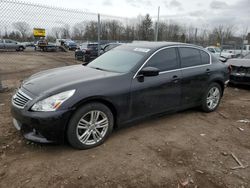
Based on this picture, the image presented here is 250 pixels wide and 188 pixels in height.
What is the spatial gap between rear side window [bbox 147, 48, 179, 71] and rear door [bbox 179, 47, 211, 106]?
0.21 meters

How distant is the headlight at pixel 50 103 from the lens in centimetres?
268

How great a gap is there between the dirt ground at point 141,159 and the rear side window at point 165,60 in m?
1.14

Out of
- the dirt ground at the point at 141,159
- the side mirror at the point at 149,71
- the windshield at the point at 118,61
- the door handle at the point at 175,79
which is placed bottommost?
the dirt ground at the point at 141,159

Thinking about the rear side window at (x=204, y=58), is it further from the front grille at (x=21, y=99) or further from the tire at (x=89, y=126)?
the front grille at (x=21, y=99)

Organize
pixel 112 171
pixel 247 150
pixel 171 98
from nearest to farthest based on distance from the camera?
1. pixel 112 171
2. pixel 247 150
3. pixel 171 98

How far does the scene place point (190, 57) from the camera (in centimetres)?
426

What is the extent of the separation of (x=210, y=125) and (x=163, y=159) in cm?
173

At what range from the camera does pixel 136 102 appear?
3359 mm

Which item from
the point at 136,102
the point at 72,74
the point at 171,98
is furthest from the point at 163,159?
the point at 72,74

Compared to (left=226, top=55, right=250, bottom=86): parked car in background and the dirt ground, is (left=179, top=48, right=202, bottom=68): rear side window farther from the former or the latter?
(left=226, top=55, right=250, bottom=86): parked car in background

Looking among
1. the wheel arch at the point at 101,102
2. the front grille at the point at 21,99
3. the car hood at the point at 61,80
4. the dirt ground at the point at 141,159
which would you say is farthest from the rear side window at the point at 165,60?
the front grille at the point at 21,99

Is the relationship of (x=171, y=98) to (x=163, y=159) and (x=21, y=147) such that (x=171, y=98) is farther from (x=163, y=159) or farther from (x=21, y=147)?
(x=21, y=147)

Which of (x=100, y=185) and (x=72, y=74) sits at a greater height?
(x=72, y=74)

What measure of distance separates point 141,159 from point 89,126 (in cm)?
89
